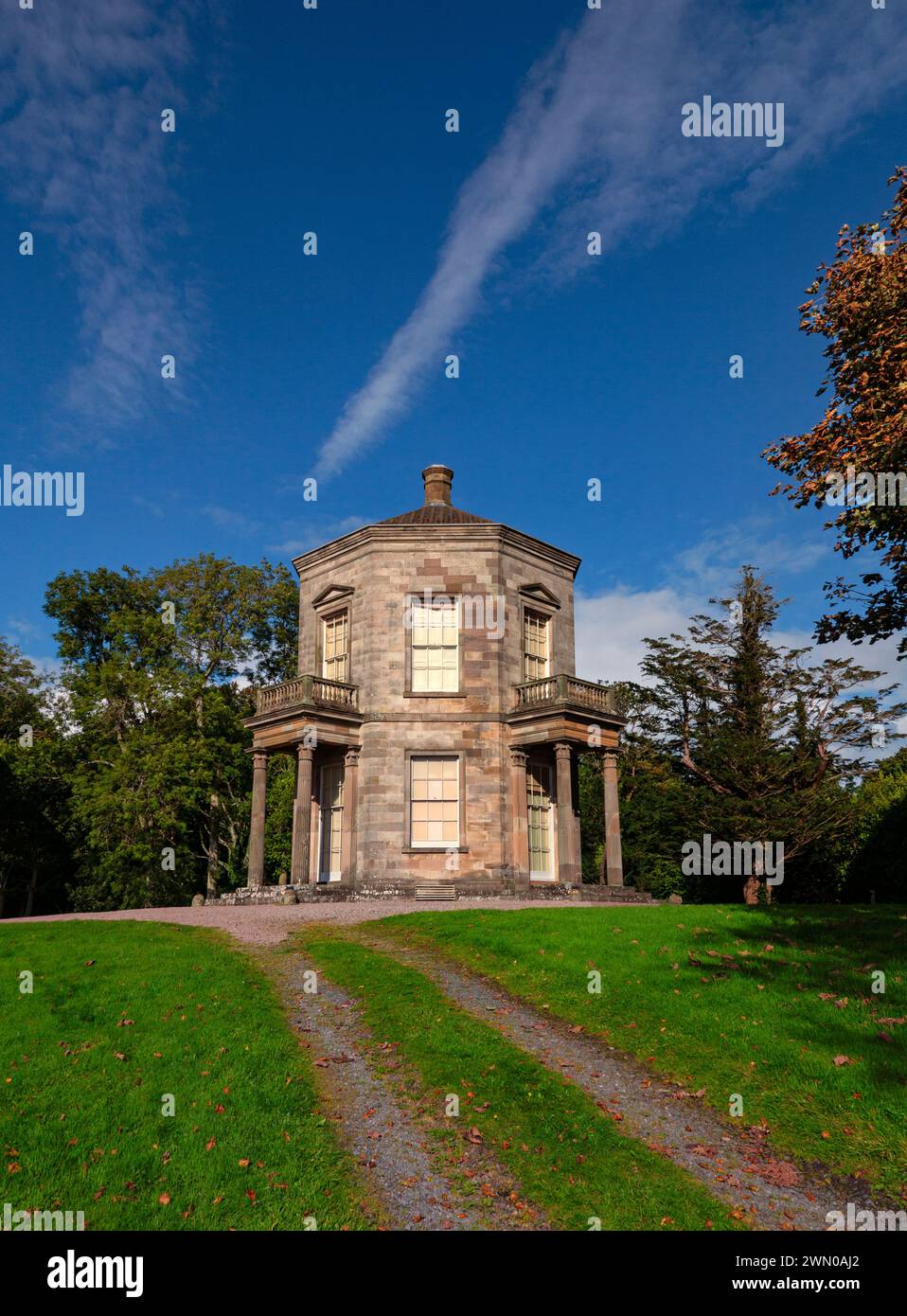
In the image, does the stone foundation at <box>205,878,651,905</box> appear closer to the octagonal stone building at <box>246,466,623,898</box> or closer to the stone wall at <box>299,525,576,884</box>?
the octagonal stone building at <box>246,466,623,898</box>

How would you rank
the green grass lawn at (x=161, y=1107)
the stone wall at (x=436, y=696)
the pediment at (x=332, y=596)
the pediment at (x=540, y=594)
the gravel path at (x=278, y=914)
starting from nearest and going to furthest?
the green grass lawn at (x=161, y=1107) < the gravel path at (x=278, y=914) < the stone wall at (x=436, y=696) < the pediment at (x=540, y=594) < the pediment at (x=332, y=596)

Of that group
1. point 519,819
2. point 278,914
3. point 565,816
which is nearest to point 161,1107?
point 278,914

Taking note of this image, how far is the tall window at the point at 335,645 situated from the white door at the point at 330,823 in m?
3.29

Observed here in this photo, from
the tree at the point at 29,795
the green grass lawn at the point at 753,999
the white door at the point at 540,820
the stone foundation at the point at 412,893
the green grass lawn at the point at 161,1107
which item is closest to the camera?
the green grass lawn at the point at 161,1107

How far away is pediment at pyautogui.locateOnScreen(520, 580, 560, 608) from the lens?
1216 inches

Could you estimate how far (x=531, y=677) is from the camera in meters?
30.7

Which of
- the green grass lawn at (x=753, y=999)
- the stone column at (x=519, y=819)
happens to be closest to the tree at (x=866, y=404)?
the green grass lawn at (x=753, y=999)

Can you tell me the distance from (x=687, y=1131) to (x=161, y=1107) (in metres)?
5.16

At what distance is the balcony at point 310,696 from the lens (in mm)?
27953

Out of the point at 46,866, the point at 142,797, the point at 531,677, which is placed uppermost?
the point at 531,677

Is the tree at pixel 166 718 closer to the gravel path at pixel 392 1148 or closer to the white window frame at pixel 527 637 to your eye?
the white window frame at pixel 527 637
